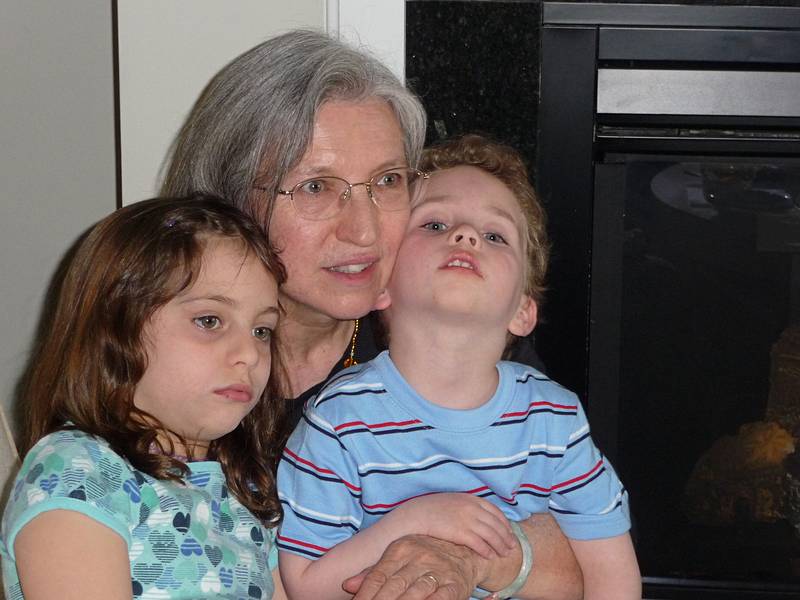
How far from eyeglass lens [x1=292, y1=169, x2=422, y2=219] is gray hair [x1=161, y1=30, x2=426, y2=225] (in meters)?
0.03

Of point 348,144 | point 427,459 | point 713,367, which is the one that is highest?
point 348,144

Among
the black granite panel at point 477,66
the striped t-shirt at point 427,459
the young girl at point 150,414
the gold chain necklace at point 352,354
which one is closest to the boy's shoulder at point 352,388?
the striped t-shirt at point 427,459

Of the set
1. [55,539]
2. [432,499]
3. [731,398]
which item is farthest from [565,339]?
[55,539]

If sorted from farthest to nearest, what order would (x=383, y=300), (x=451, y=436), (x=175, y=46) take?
(x=175, y=46), (x=383, y=300), (x=451, y=436)

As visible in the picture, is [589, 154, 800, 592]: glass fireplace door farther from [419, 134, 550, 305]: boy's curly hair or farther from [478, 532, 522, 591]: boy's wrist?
[478, 532, 522, 591]: boy's wrist

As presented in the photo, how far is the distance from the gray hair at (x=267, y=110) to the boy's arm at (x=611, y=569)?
0.58 meters

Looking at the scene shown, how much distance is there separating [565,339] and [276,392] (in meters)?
0.77

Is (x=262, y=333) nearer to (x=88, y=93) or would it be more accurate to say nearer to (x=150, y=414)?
(x=150, y=414)

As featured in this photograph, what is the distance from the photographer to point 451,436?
4.00ft

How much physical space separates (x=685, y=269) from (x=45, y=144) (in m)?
1.22

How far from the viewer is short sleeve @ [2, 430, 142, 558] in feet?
3.28

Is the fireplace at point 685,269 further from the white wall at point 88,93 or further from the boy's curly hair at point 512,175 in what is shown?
the boy's curly hair at point 512,175

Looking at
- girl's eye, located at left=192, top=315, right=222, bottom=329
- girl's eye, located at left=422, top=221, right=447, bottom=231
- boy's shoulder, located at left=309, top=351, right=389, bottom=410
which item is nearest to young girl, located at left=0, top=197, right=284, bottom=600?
girl's eye, located at left=192, top=315, right=222, bottom=329

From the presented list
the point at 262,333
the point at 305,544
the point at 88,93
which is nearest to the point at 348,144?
the point at 262,333
